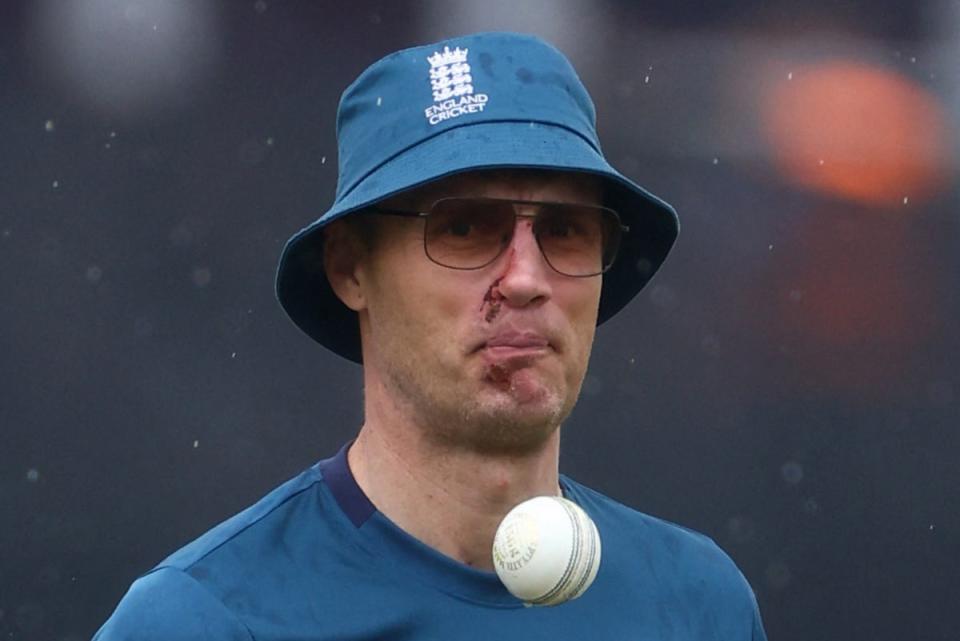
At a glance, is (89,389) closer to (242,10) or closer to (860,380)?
(242,10)

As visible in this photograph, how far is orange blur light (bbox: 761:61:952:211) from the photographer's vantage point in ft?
13.5

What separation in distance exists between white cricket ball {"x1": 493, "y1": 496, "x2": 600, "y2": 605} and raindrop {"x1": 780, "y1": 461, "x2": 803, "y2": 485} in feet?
6.91

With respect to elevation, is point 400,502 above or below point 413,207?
below

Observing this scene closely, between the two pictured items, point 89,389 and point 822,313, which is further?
point 822,313

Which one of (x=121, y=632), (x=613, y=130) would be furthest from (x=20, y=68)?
(x=121, y=632)

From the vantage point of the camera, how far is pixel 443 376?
213 cm

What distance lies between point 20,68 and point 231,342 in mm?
908

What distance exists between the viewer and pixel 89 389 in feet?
12.0

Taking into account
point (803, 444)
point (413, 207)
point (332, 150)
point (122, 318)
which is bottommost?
point (803, 444)

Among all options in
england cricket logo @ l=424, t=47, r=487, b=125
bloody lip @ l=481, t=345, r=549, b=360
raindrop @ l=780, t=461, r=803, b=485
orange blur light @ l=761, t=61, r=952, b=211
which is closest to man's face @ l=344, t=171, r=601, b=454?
bloody lip @ l=481, t=345, r=549, b=360

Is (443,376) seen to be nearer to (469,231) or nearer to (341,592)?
(469,231)

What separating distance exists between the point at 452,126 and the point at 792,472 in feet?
7.22

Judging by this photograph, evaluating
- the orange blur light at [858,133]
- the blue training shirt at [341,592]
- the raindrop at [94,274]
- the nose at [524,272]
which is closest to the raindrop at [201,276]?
the raindrop at [94,274]

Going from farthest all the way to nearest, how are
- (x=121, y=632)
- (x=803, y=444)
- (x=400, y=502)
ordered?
(x=803, y=444), (x=400, y=502), (x=121, y=632)
